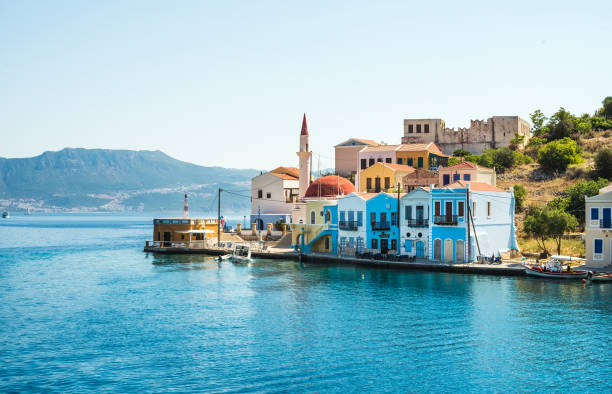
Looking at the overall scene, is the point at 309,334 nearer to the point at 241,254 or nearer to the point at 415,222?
A: the point at 415,222

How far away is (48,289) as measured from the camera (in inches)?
1585

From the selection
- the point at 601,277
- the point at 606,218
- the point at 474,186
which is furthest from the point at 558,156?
the point at 601,277

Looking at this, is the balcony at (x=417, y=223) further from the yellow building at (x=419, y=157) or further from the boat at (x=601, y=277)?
the yellow building at (x=419, y=157)

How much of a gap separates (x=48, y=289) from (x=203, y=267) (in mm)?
14194

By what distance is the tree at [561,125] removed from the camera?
253 ft

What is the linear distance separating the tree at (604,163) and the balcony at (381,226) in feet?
97.4

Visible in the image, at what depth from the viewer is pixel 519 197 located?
198ft

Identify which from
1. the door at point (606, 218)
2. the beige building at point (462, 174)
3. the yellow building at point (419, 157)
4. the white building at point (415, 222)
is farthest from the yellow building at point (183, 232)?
the door at point (606, 218)

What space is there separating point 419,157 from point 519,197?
13482 millimetres

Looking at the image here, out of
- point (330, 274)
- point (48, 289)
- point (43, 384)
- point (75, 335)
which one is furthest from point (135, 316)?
point (330, 274)

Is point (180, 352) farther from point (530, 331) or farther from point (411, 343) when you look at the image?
point (530, 331)

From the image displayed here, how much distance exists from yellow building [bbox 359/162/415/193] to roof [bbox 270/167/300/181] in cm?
1814

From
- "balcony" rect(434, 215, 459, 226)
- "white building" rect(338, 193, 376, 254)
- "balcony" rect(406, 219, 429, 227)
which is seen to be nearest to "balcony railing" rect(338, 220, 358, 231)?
"white building" rect(338, 193, 376, 254)

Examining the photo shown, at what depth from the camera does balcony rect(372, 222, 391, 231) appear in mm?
48562
